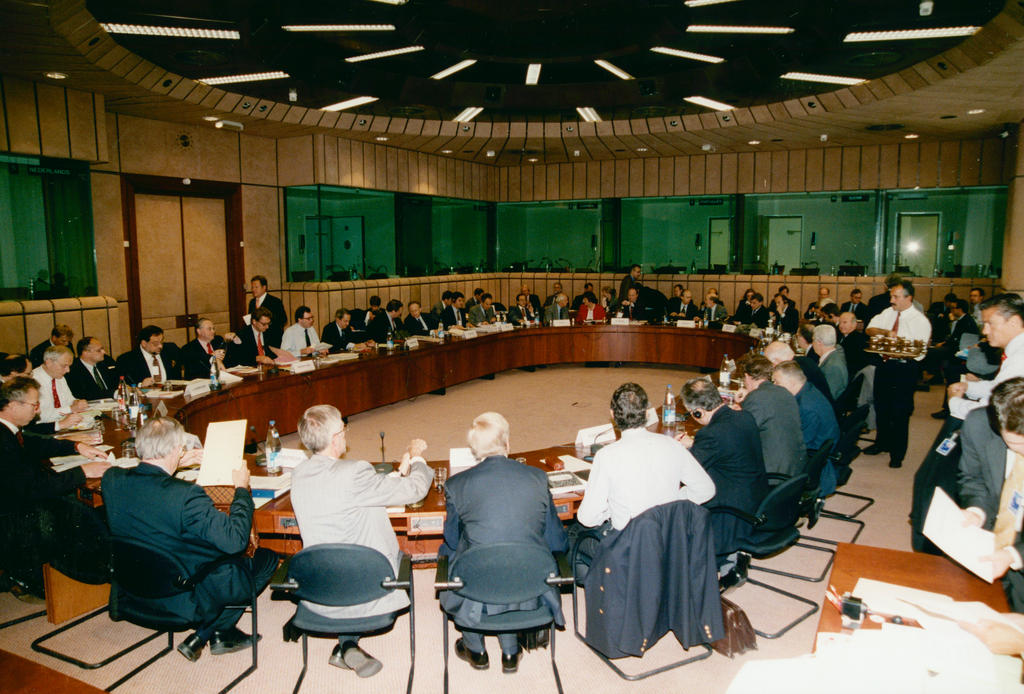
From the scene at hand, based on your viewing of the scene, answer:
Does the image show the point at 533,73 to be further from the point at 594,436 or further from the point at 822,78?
the point at 594,436

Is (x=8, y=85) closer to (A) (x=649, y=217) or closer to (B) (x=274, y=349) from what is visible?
(B) (x=274, y=349)

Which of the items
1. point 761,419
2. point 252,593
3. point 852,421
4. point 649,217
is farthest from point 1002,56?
point 649,217

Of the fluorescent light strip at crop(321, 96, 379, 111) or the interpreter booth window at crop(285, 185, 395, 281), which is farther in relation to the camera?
the interpreter booth window at crop(285, 185, 395, 281)

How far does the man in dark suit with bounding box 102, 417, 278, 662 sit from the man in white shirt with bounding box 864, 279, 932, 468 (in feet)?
19.2

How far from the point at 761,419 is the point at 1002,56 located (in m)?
4.64

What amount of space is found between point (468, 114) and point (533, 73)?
1.69 metres

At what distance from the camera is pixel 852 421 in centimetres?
451

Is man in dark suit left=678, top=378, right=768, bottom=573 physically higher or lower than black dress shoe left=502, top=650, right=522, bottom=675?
higher

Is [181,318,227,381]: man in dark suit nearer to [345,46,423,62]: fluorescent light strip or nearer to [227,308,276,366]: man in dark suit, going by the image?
[227,308,276,366]: man in dark suit

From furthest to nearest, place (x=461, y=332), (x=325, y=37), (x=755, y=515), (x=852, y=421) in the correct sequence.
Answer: (x=461, y=332)
(x=325, y=37)
(x=852, y=421)
(x=755, y=515)

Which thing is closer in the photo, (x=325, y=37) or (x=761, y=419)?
(x=761, y=419)

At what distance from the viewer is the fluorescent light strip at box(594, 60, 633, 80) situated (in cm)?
792

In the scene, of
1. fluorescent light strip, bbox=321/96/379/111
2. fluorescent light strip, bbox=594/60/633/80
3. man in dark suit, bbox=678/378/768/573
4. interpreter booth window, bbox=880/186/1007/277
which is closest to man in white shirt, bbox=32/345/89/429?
man in dark suit, bbox=678/378/768/573

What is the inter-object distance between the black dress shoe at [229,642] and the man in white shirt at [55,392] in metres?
2.16
